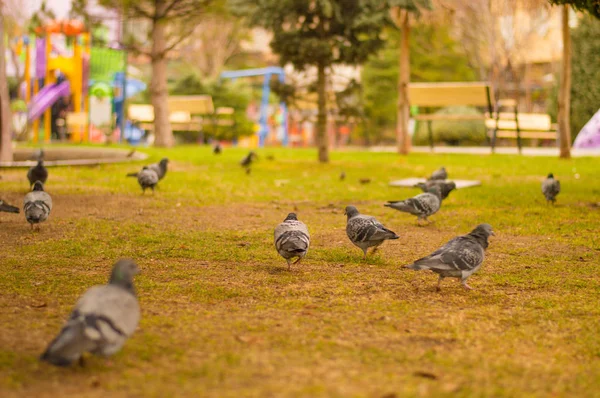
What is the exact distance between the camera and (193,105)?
2595 cm

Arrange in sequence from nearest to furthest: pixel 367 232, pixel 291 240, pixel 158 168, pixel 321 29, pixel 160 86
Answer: pixel 291 240, pixel 367 232, pixel 158 168, pixel 321 29, pixel 160 86

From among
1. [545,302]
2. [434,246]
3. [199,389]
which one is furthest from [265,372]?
[434,246]

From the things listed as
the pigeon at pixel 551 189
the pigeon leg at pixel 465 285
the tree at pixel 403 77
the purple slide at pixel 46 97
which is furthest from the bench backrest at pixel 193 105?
the pigeon leg at pixel 465 285

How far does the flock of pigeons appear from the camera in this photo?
128 inches

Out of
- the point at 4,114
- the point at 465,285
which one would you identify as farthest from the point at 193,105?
the point at 465,285

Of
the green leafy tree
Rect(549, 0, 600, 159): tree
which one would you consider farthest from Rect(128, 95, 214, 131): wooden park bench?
Rect(549, 0, 600, 159): tree

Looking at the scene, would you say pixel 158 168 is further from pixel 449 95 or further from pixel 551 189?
pixel 449 95

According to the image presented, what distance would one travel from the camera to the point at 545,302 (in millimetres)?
4953

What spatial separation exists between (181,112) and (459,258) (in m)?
23.6

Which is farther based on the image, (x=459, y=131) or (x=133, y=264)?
(x=459, y=131)

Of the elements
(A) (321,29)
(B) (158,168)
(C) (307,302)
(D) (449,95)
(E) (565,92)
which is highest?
(A) (321,29)

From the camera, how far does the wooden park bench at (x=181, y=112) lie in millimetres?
25547

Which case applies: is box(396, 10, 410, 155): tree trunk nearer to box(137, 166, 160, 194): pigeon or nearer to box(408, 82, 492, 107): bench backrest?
box(408, 82, 492, 107): bench backrest

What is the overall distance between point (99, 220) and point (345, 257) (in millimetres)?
3038
